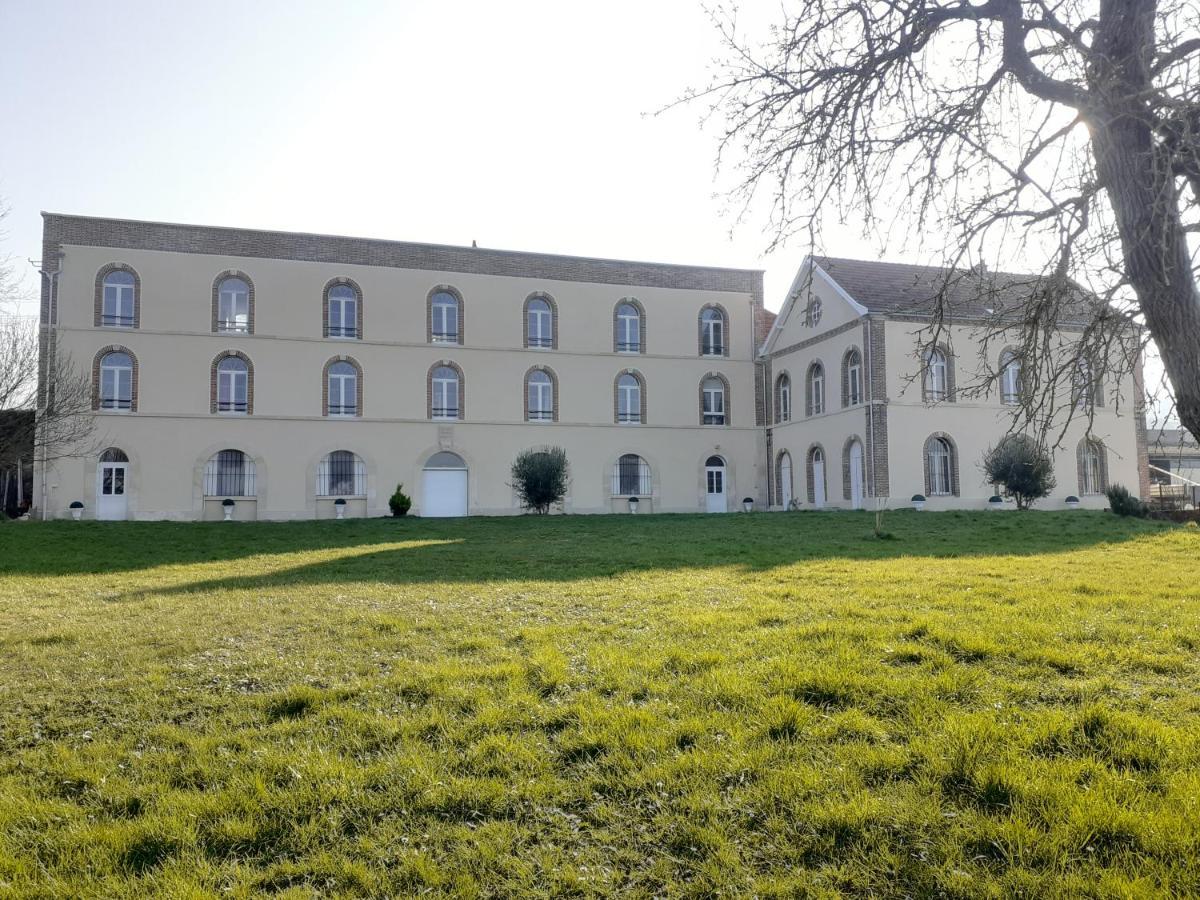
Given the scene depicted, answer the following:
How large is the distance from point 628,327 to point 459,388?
731 cm

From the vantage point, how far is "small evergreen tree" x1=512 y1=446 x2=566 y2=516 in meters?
27.6

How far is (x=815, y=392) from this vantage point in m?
31.4

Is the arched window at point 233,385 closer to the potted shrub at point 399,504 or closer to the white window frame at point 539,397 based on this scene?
the potted shrub at point 399,504

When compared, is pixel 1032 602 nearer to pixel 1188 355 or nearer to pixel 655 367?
pixel 1188 355

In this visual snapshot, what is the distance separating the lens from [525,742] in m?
4.48

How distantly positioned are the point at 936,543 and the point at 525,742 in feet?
39.9

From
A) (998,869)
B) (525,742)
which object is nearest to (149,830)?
(525,742)

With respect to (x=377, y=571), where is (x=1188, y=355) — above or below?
above

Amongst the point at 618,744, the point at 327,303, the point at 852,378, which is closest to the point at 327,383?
the point at 327,303

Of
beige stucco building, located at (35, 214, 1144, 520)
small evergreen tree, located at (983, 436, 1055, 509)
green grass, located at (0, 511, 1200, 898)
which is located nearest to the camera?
green grass, located at (0, 511, 1200, 898)

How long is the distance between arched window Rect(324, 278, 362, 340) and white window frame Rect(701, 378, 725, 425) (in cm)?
1389

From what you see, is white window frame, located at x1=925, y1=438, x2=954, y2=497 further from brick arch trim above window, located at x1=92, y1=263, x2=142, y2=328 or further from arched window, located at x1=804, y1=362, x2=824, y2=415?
Answer: brick arch trim above window, located at x1=92, y1=263, x2=142, y2=328

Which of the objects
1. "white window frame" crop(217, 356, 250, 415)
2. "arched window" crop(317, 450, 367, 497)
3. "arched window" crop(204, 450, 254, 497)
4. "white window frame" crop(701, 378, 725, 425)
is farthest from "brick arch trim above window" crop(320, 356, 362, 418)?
"white window frame" crop(701, 378, 725, 425)

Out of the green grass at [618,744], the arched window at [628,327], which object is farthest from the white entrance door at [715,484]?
the green grass at [618,744]
